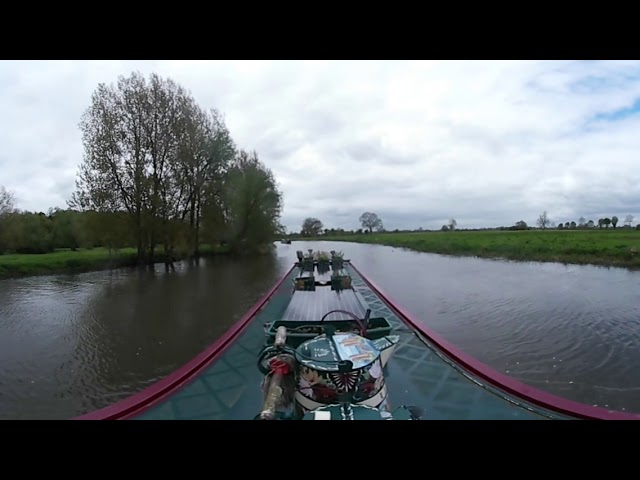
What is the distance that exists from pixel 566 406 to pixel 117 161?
1981cm

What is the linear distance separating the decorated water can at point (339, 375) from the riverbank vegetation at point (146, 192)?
690 inches

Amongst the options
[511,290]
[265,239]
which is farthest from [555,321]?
[265,239]

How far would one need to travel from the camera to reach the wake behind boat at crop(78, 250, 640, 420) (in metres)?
2.23

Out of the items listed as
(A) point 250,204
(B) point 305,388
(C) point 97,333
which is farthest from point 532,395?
(A) point 250,204

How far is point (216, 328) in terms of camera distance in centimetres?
756

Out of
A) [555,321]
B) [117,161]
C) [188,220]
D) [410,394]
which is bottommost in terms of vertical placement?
[555,321]

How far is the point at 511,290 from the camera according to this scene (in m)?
11.7

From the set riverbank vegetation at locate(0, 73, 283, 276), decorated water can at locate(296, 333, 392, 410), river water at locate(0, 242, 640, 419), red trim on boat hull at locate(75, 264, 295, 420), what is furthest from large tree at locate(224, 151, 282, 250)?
decorated water can at locate(296, 333, 392, 410)

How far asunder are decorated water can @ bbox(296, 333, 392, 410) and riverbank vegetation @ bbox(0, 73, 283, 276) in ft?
57.5

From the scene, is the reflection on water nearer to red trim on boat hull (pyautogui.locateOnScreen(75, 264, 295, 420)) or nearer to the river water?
the river water

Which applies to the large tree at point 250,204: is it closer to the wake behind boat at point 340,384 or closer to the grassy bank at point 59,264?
the grassy bank at point 59,264

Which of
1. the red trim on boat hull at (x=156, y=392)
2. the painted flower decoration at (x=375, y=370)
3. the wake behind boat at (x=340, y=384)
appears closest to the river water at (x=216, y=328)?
the red trim on boat hull at (x=156, y=392)

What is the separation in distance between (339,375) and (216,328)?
239 inches
